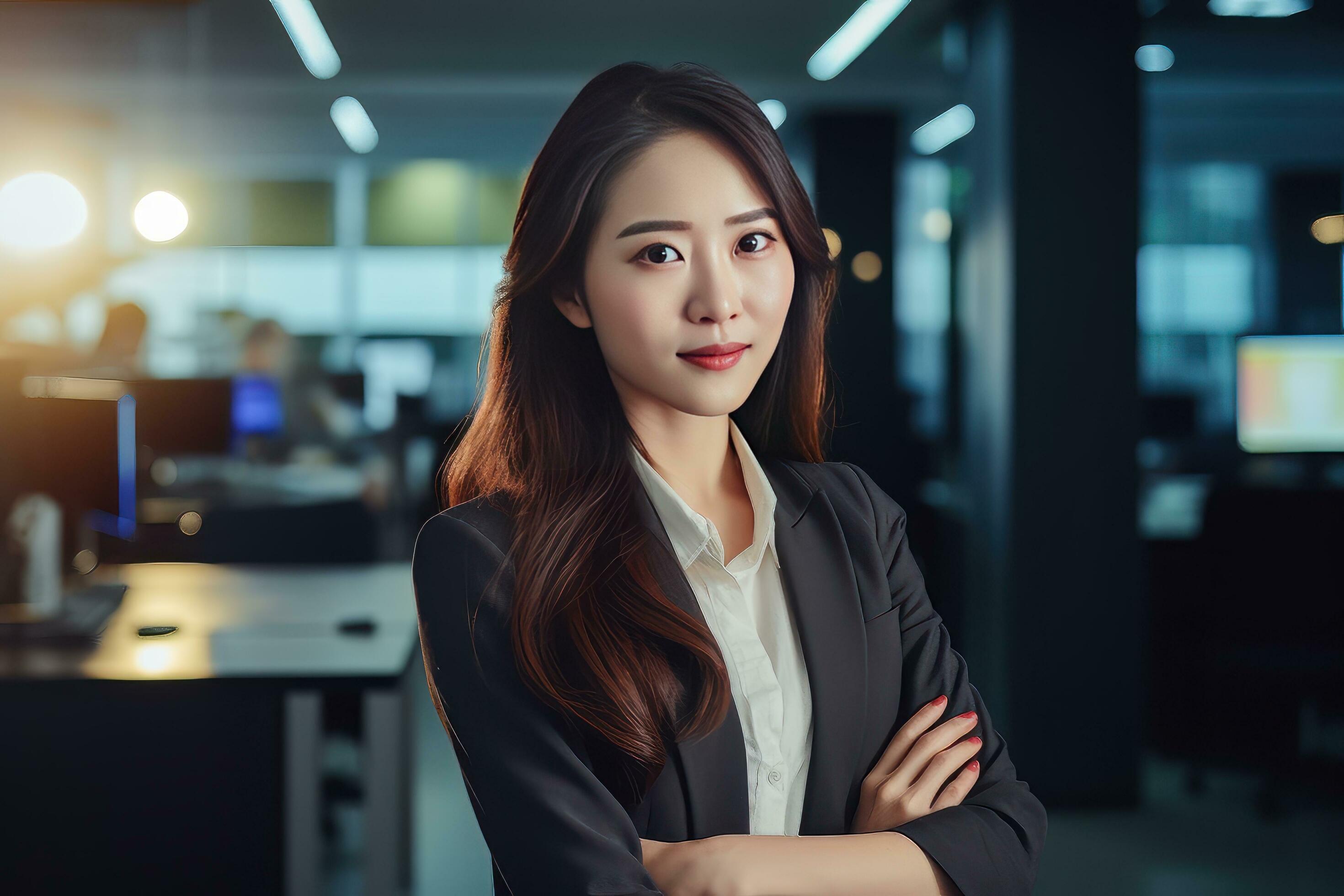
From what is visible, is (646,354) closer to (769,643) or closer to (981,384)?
(769,643)

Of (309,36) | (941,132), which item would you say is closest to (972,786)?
(309,36)

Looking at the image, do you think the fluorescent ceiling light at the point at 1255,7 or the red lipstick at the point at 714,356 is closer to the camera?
the red lipstick at the point at 714,356

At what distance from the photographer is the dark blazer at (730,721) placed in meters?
0.91

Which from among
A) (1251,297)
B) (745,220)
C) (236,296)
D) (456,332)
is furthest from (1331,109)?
(236,296)

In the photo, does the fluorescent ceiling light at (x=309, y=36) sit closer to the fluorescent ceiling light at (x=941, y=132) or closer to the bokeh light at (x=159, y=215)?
the bokeh light at (x=159, y=215)

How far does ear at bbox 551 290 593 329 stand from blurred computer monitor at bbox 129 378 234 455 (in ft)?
11.7

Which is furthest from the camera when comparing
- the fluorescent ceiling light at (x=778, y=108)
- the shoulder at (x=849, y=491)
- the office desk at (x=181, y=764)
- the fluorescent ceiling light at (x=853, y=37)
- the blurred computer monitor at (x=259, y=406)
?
the fluorescent ceiling light at (x=778, y=108)

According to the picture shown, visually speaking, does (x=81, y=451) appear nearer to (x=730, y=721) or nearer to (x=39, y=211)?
(x=39, y=211)

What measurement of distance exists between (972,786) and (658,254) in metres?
0.65

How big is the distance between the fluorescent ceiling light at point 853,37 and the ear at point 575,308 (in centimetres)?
419

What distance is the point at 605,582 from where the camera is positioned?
3.18ft

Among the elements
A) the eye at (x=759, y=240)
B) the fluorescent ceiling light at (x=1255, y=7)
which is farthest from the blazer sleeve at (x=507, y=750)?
the fluorescent ceiling light at (x=1255, y=7)

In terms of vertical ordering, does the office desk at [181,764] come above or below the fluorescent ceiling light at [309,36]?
below

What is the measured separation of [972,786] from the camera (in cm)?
109
